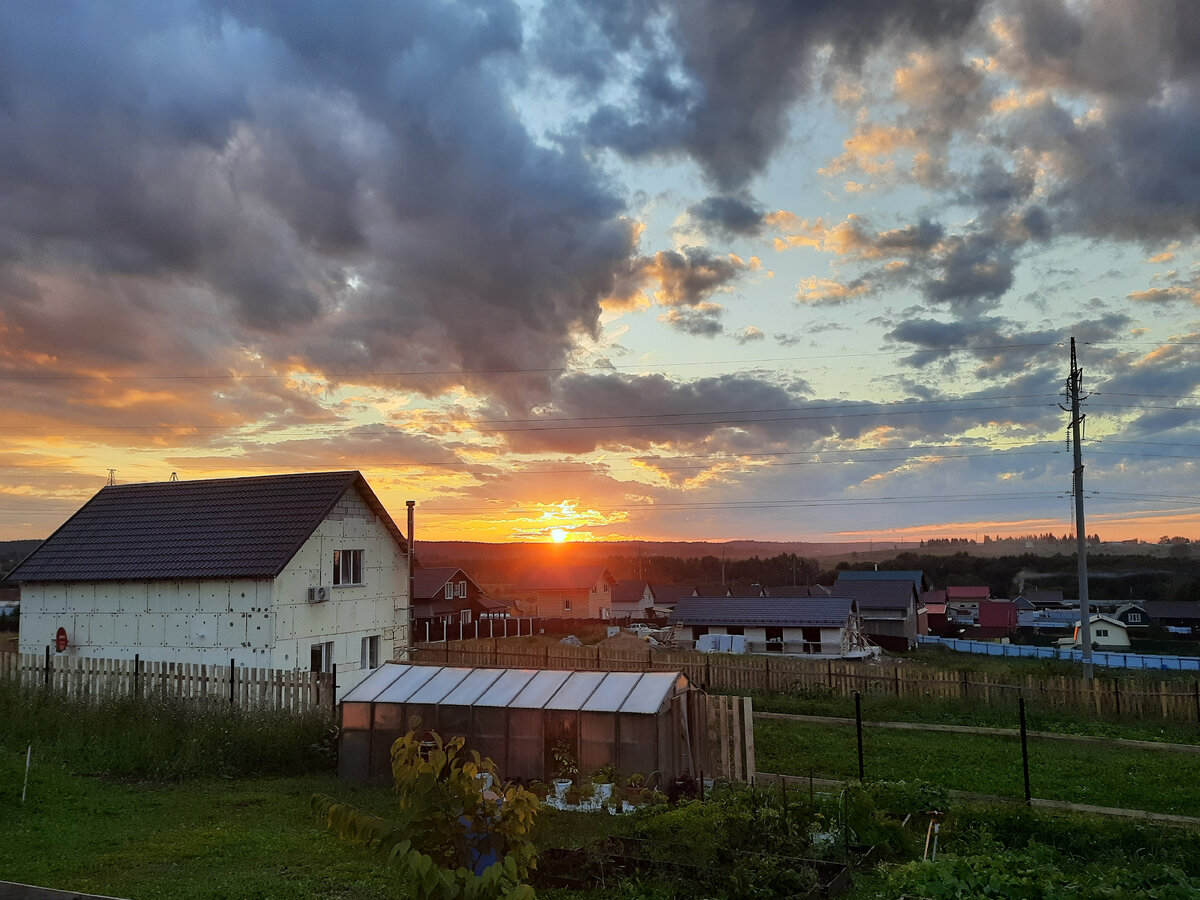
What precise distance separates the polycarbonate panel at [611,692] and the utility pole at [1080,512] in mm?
22898

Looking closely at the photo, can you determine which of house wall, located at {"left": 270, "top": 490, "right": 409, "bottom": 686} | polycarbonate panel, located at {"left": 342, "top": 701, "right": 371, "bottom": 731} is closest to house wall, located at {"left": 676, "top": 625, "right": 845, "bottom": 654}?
house wall, located at {"left": 270, "top": 490, "right": 409, "bottom": 686}

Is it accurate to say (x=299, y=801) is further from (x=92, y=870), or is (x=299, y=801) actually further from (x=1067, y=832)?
(x=1067, y=832)

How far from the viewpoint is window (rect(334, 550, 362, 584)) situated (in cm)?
2434

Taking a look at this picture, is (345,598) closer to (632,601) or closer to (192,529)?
(192,529)

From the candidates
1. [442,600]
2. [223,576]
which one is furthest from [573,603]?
[223,576]

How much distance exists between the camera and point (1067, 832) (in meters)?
10.7

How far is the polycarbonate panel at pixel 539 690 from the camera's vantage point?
43.9ft

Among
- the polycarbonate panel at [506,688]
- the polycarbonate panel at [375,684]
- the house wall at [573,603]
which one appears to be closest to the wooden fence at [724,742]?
the polycarbonate panel at [506,688]

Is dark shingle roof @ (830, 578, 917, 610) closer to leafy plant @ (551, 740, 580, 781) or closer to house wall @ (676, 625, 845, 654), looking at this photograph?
house wall @ (676, 625, 845, 654)

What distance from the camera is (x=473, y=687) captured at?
46.5 ft

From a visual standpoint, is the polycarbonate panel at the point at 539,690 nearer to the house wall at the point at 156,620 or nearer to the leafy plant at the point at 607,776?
the leafy plant at the point at 607,776

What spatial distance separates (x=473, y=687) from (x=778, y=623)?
128ft

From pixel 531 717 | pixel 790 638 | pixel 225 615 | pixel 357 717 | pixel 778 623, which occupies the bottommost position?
pixel 790 638

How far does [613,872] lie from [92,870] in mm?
5581
